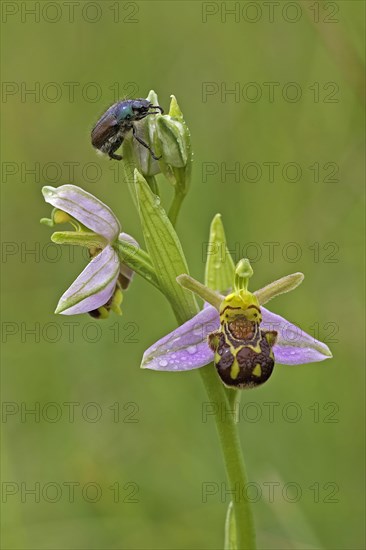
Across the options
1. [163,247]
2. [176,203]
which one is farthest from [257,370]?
[176,203]

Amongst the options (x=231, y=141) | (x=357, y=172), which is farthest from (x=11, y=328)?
(x=357, y=172)

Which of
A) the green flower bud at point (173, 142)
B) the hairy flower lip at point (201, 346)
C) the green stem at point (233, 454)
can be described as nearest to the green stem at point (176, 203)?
the green flower bud at point (173, 142)

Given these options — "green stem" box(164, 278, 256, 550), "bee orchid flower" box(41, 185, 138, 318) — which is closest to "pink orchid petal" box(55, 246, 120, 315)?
"bee orchid flower" box(41, 185, 138, 318)

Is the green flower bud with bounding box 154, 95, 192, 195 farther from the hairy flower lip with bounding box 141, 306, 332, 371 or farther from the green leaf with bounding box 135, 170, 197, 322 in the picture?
the hairy flower lip with bounding box 141, 306, 332, 371

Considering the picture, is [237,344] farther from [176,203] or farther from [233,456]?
[176,203]

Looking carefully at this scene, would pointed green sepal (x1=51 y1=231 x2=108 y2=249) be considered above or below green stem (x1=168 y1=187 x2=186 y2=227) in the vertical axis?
below

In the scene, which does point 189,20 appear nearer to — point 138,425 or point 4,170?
point 4,170
